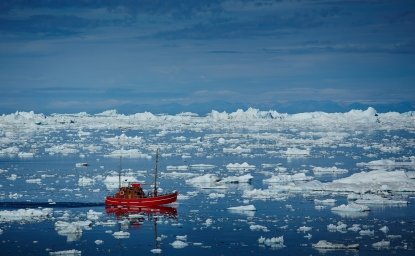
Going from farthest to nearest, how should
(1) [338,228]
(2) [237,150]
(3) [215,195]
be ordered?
(2) [237,150] → (3) [215,195] → (1) [338,228]

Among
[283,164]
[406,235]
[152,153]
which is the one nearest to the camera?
[406,235]

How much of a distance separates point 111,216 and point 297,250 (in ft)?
29.7

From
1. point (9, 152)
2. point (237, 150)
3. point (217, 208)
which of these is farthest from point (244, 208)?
point (9, 152)

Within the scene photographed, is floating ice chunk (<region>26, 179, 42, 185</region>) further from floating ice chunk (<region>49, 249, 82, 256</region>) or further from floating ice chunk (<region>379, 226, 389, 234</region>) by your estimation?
floating ice chunk (<region>379, 226, 389, 234</region>)

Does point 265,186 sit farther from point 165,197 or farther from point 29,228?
point 29,228

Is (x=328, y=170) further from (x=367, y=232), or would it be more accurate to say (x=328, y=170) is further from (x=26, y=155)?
(x=26, y=155)

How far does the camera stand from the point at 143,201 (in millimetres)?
28031

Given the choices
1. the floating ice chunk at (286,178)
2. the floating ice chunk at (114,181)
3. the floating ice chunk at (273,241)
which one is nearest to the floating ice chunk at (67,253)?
the floating ice chunk at (273,241)

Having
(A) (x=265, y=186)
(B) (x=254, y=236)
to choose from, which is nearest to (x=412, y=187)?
(A) (x=265, y=186)

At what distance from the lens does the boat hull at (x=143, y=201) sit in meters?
27.5

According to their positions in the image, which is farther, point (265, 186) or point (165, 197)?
point (265, 186)

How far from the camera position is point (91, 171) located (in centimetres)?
4034

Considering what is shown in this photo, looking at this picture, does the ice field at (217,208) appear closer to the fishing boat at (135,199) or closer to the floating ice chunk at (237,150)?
the fishing boat at (135,199)

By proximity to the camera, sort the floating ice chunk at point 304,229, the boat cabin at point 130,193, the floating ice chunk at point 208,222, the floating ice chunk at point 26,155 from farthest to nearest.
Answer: the floating ice chunk at point 26,155 → the boat cabin at point 130,193 → the floating ice chunk at point 208,222 → the floating ice chunk at point 304,229
